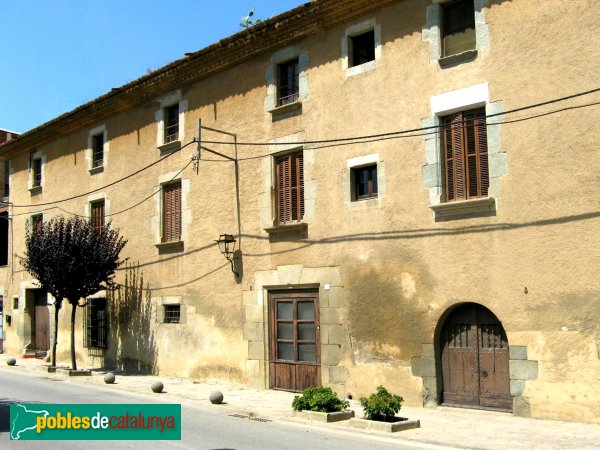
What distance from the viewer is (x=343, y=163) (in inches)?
534

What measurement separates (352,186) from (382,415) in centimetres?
494

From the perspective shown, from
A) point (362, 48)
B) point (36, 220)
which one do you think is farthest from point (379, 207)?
point (36, 220)

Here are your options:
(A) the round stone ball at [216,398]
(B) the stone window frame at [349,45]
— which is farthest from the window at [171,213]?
Answer: (B) the stone window frame at [349,45]

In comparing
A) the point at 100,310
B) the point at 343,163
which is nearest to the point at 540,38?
the point at 343,163

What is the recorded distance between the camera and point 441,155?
12078mm

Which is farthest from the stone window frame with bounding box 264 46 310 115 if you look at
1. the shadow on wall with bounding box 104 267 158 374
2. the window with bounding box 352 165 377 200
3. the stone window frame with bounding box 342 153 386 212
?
the shadow on wall with bounding box 104 267 158 374

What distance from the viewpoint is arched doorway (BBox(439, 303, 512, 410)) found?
1122 cm

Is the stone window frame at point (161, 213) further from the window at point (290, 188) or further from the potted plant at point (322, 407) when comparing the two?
the potted plant at point (322, 407)

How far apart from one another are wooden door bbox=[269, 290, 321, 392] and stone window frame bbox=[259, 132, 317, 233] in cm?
150

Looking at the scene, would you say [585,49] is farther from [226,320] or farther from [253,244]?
[226,320]

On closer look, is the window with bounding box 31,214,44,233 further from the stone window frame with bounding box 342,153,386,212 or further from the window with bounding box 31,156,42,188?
the stone window frame with bounding box 342,153,386,212

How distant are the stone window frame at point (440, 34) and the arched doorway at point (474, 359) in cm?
436

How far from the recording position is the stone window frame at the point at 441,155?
1128 centimetres

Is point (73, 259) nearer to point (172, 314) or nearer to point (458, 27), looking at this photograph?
point (172, 314)
